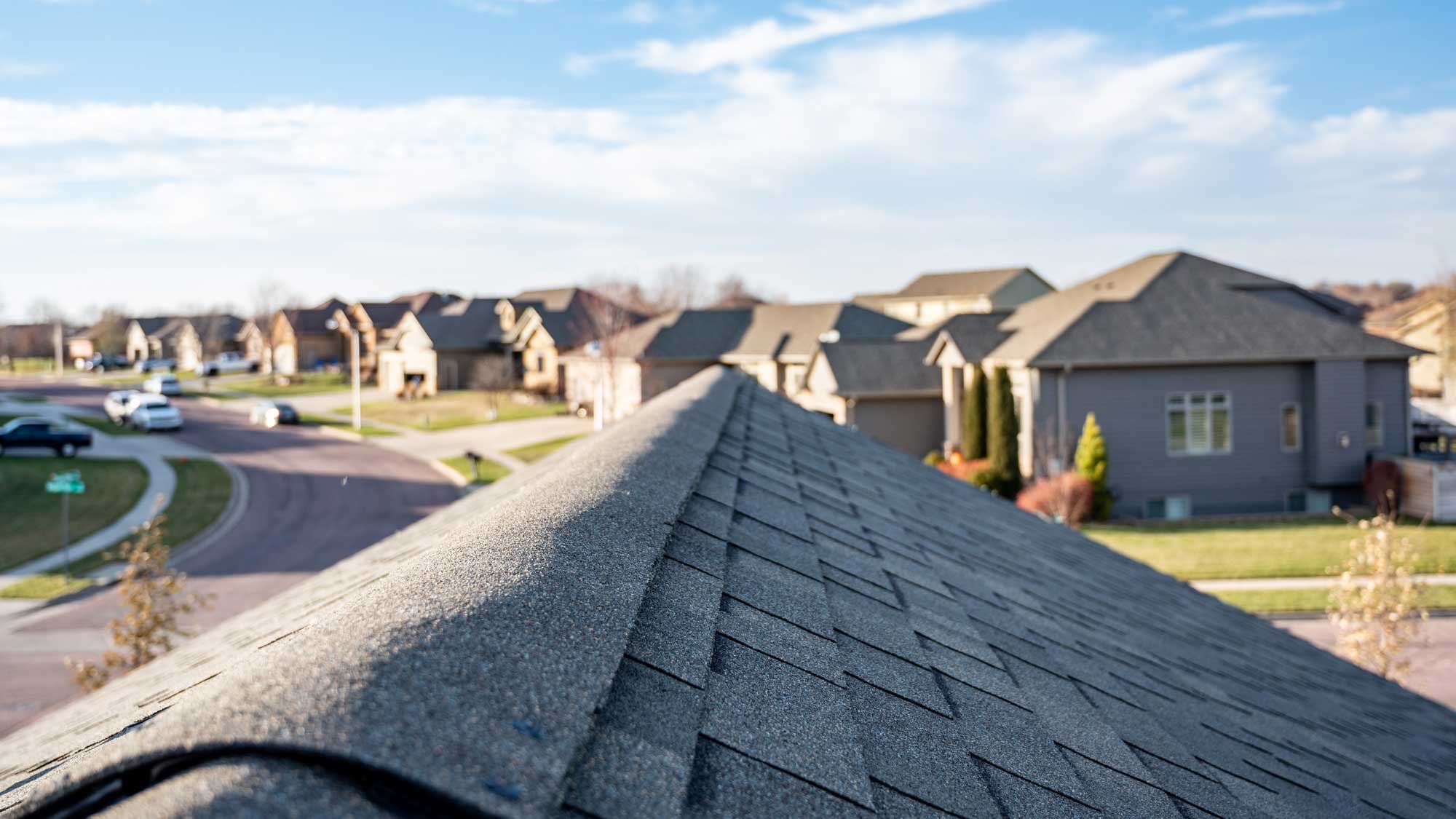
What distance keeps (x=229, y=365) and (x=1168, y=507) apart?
94955 millimetres

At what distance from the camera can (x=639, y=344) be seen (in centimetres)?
5512

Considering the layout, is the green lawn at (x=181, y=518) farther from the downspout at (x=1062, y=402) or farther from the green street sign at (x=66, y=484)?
the downspout at (x=1062, y=402)

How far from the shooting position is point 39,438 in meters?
41.4

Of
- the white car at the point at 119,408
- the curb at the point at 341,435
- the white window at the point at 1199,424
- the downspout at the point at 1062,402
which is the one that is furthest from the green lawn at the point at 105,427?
the white window at the point at 1199,424

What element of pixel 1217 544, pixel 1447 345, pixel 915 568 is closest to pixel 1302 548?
pixel 1217 544

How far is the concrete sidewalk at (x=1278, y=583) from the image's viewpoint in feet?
69.7

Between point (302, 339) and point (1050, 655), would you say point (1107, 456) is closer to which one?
point (1050, 655)

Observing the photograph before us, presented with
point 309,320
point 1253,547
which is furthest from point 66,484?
point 309,320

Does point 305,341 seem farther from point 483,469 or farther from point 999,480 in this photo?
point 999,480

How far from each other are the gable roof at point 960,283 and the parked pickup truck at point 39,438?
68572 mm

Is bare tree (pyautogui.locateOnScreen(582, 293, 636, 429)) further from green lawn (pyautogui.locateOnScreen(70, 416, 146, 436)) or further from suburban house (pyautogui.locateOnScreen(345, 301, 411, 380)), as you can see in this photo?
suburban house (pyautogui.locateOnScreen(345, 301, 411, 380))

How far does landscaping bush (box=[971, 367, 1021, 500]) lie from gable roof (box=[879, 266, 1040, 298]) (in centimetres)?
5698

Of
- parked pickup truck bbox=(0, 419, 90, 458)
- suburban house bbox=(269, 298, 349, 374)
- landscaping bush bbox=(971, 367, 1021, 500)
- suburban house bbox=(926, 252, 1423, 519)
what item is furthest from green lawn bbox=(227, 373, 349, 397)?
suburban house bbox=(926, 252, 1423, 519)

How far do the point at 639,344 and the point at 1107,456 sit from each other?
97.7 ft
